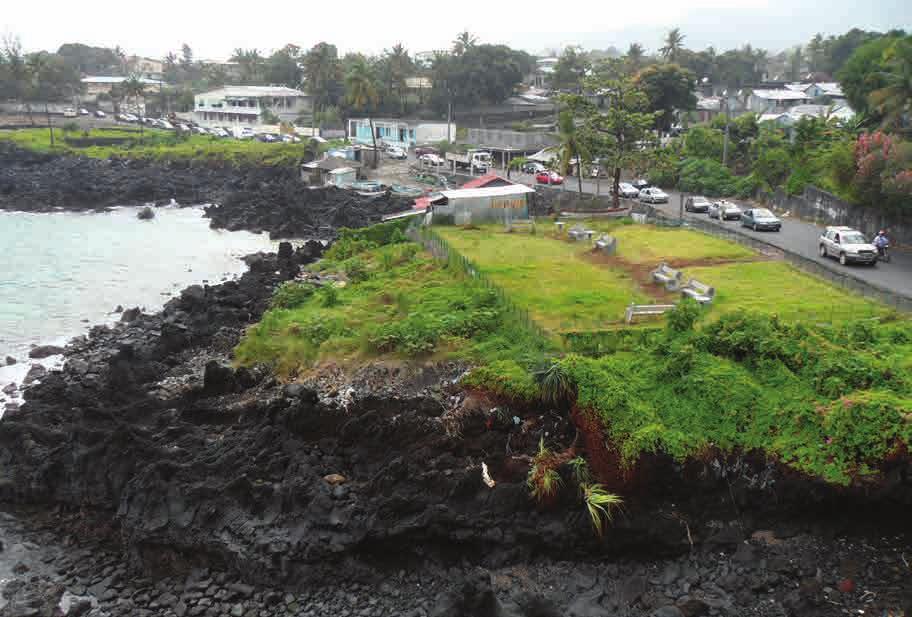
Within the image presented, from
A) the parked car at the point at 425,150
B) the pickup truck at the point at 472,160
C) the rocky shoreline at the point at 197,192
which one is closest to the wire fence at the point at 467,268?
the rocky shoreline at the point at 197,192

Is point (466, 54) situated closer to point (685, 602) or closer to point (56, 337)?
point (56, 337)

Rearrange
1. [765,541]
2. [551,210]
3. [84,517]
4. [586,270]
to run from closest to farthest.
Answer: [765,541], [84,517], [586,270], [551,210]

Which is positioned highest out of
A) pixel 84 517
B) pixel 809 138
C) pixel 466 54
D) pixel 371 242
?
pixel 466 54

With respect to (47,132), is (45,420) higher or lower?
lower

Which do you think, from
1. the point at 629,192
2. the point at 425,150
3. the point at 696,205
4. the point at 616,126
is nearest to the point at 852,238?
the point at 696,205

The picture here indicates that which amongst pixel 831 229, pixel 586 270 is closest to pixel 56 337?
pixel 586 270

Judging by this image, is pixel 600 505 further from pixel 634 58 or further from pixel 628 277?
pixel 634 58

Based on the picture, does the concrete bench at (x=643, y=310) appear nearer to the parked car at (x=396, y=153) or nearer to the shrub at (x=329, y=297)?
the shrub at (x=329, y=297)

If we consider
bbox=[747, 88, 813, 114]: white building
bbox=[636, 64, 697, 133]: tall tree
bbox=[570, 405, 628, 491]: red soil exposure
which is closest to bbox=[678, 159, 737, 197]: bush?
bbox=[636, 64, 697, 133]: tall tree
